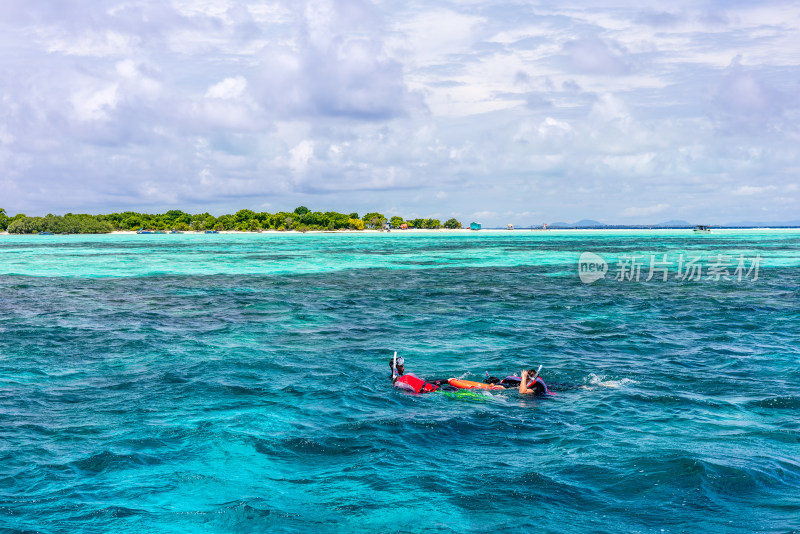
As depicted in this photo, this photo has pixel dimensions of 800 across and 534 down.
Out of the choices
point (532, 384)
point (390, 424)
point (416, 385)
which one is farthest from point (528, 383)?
point (390, 424)

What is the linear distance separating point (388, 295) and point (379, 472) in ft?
91.2

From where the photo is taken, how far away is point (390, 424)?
47.7 feet

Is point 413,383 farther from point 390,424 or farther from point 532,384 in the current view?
point 532,384

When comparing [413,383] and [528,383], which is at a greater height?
[528,383]

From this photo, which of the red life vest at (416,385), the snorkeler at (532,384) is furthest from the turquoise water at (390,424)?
the snorkeler at (532,384)

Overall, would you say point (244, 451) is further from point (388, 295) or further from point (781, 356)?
point (388, 295)

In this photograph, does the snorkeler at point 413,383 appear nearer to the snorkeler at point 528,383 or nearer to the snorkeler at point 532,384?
the snorkeler at point 528,383

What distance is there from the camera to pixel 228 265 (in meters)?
67.6

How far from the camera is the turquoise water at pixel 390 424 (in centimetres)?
1043

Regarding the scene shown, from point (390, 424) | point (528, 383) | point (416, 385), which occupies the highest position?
point (528, 383)

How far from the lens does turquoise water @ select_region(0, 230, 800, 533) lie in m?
10.4

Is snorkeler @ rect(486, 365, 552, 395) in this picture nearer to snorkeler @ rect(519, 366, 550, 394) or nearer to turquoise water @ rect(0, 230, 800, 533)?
snorkeler @ rect(519, 366, 550, 394)

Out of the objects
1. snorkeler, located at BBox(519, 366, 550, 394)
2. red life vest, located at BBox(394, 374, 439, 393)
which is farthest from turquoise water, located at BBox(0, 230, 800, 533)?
snorkeler, located at BBox(519, 366, 550, 394)

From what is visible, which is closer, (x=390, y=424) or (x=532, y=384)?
(x=390, y=424)
